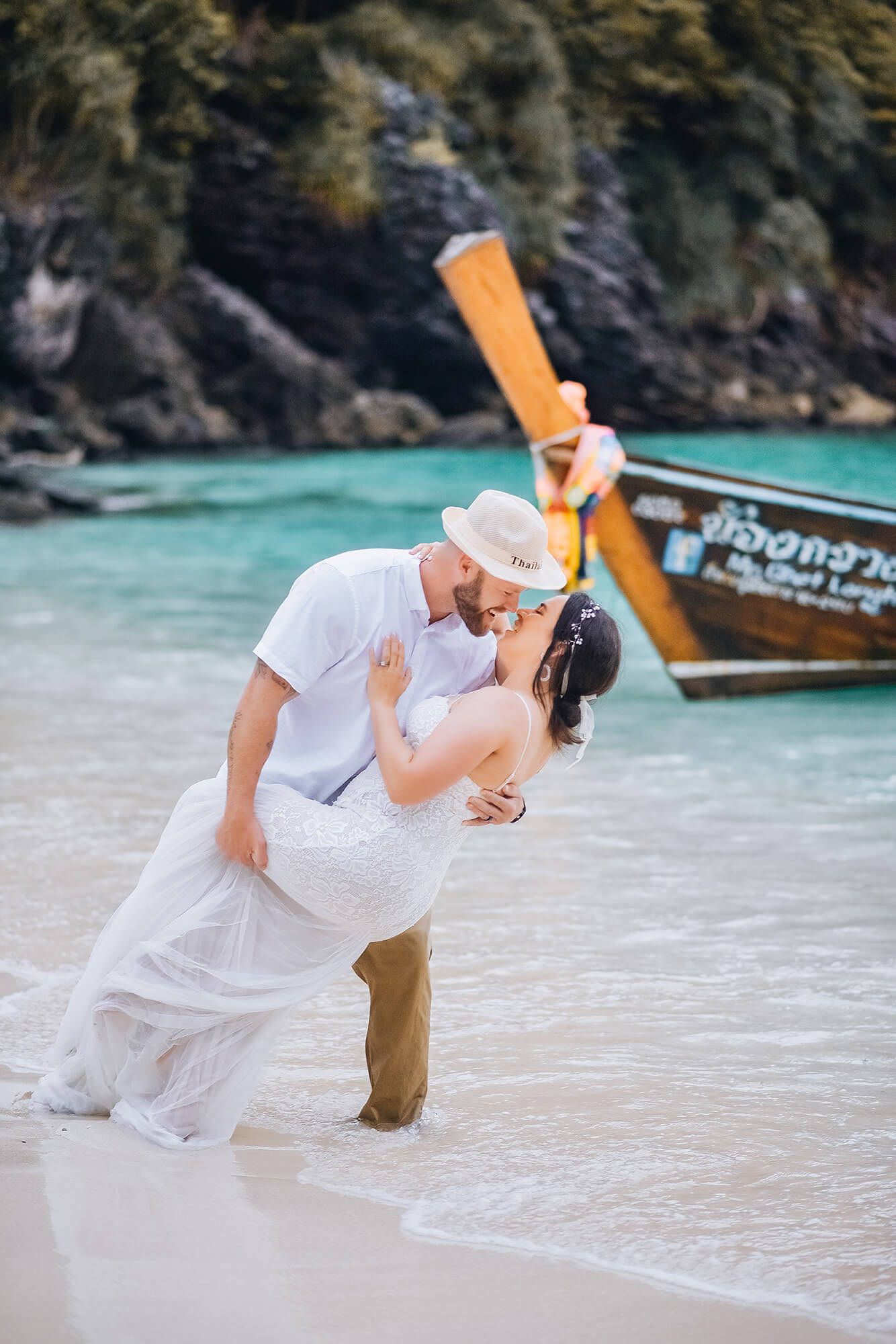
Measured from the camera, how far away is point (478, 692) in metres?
2.88

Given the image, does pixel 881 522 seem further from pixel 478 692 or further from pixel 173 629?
pixel 478 692

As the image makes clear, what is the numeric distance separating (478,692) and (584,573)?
682 centimetres

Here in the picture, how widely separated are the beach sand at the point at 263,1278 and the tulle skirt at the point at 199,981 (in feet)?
0.62

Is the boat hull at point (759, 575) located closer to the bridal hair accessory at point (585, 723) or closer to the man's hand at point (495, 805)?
the bridal hair accessory at point (585, 723)

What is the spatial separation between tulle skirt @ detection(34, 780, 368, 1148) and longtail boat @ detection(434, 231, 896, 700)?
590 centimetres

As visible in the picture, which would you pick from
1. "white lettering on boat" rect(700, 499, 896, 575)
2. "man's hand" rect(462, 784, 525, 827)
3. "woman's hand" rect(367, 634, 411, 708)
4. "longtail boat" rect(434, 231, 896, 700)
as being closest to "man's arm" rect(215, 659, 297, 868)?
"woman's hand" rect(367, 634, 411, 708)

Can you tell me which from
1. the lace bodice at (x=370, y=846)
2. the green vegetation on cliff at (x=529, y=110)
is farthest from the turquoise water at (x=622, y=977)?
the green vegetation on cliff at (x=529, y=110)

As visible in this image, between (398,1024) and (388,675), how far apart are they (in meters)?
0.76

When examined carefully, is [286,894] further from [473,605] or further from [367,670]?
[473,605]

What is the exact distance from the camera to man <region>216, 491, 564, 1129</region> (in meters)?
2.87

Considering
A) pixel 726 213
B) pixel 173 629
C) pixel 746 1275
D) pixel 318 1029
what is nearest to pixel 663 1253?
pixel 746 1275

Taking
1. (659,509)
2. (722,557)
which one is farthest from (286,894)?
(722,557)

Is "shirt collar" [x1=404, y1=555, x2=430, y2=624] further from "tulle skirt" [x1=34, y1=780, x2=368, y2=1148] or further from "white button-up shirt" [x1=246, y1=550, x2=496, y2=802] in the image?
"tulle skirt" [x1=34, y1=780, x2=368, y2=1148]

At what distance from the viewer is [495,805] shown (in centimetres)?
291
